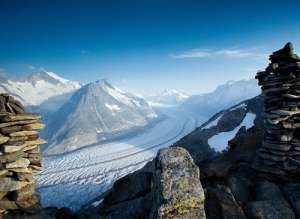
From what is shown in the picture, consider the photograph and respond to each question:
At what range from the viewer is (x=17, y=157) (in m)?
10.6

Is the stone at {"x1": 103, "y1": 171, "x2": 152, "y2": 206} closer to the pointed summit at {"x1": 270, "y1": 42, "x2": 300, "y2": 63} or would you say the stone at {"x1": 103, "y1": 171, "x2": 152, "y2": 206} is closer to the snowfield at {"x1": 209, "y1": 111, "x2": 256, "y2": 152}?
the pointed summit at {"x1": 270, "y1": 42, "x2": 300, "y2": 63}

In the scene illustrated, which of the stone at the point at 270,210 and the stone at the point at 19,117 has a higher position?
the stone at the point at 19,117

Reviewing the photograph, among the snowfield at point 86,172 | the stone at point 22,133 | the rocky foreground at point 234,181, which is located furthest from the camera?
the snowfield at point 86,172

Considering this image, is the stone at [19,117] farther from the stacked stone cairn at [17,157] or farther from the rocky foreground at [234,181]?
the rocky foreground at [234,181]

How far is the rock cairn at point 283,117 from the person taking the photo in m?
12.3

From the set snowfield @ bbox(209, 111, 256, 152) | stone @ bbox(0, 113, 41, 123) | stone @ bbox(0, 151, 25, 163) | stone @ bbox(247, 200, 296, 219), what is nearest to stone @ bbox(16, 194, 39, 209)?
stone @ bbox(0, 151, 25, 163)

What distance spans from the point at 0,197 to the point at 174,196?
706 centimetres

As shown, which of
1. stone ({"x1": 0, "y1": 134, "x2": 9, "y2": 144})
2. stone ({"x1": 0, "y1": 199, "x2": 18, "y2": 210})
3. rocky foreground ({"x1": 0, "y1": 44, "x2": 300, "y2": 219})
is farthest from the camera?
stone ({"x1": 0, "y1": 134, "x2": 9, "y2": 144})

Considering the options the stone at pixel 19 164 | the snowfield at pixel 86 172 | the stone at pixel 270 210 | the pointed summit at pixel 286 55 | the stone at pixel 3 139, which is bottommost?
the snowfield at pixel 86 172

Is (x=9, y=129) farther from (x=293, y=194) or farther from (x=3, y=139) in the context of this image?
(x=293, y=194)

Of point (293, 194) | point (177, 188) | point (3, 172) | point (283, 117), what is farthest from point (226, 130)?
point (3, 172)

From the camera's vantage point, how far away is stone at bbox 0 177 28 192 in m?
10.1

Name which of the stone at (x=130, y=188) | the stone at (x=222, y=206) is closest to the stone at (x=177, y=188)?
the stone at (x=222, y=206)

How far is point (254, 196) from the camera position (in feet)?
35.8
